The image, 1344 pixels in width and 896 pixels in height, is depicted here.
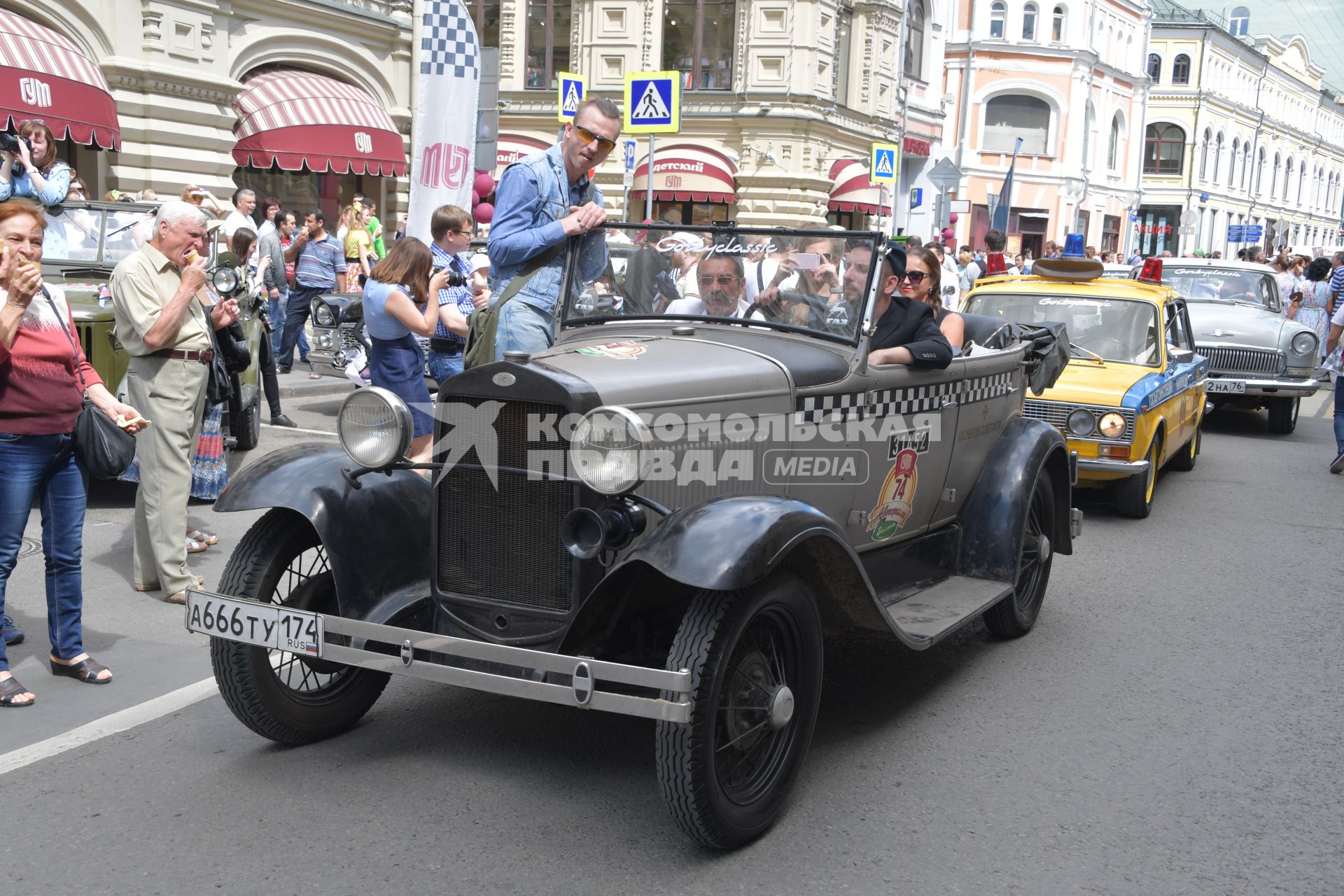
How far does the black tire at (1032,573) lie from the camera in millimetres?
5609

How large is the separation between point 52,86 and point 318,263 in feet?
12.8

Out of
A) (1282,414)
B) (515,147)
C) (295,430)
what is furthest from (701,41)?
(295,430)

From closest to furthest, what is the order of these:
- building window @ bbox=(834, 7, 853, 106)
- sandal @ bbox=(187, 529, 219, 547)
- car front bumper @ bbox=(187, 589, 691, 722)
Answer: car front bumper @ bbox=(187, 589, 691, 722) → sandal @ bbox=(187, 529, 219, 547) → building window @ bbox=(834, 7, 853, 106)

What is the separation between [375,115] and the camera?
19656mm

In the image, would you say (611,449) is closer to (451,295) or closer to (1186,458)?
(451,295)

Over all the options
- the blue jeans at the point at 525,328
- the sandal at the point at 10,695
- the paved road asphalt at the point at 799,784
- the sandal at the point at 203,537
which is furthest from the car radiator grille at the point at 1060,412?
the sandal at the point at 10,695

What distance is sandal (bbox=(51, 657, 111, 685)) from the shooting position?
468 centimetres

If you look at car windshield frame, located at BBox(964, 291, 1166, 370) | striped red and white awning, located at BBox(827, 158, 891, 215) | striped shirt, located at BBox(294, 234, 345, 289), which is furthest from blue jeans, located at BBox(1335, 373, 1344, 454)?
striped red and white awning, located at BBox(827, 158, 891, 215)

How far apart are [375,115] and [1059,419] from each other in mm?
14439

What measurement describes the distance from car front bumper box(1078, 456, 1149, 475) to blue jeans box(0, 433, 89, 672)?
6.27 m

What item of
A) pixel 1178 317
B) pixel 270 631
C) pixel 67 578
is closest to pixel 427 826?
pixel 270 631

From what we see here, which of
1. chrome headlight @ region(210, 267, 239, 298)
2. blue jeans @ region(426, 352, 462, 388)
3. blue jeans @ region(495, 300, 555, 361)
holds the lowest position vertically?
blue jeans @ region(426, 352, 462, 388)

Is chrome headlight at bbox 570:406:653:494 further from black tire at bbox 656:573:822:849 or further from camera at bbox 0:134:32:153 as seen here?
camera at bbox 0:134:32:153

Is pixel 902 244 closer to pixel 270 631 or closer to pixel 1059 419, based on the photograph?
pixel 270 631
